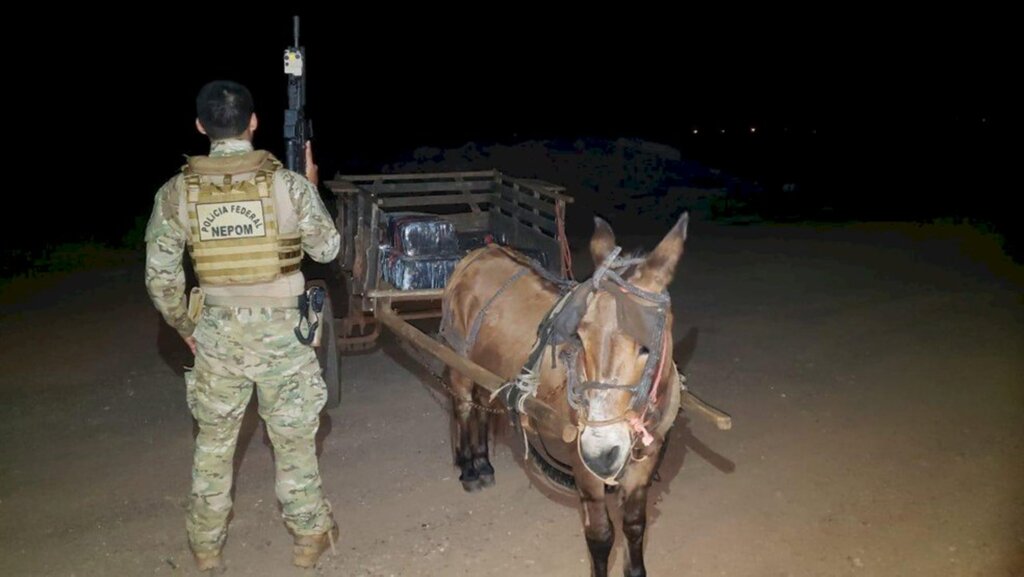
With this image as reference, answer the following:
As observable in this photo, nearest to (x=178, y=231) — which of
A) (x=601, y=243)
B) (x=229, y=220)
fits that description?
(x=229, y=220)

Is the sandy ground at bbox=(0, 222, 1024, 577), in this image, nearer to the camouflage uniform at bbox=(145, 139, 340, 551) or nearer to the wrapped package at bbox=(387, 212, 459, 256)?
the camouflage uniform at bbox=(145, 139, 340, 551)

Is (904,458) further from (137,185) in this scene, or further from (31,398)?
(137,185)

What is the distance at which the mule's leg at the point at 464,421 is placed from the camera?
5.64 m

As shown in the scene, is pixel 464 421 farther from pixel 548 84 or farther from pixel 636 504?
pixel 548 84

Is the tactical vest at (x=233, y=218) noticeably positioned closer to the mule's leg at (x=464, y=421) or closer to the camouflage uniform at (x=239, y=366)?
the camouflage uniform at (x=239, y=366)

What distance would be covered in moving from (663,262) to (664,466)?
2.64 metres

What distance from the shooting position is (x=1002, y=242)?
14.8 metres

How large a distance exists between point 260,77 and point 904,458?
47890 mm

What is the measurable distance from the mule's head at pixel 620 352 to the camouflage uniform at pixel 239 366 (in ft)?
5.08

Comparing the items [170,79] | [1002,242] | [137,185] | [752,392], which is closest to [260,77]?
[170,79]

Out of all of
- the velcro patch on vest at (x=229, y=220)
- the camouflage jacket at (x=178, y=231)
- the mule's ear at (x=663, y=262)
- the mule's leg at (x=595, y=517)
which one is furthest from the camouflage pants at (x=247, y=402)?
the mule's ear at (x=663, y=262)

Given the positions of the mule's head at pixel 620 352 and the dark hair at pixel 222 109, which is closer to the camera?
the mule's head at pixel 620 352

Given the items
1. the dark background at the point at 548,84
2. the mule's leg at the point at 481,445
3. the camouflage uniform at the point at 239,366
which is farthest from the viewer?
the dark background at the point at 548,84

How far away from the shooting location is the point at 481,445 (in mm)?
5730
